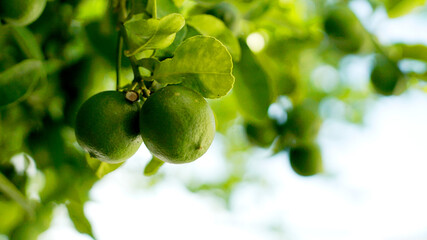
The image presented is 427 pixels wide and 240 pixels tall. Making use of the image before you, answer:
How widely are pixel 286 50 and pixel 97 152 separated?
1386mm

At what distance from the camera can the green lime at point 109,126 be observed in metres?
0.96

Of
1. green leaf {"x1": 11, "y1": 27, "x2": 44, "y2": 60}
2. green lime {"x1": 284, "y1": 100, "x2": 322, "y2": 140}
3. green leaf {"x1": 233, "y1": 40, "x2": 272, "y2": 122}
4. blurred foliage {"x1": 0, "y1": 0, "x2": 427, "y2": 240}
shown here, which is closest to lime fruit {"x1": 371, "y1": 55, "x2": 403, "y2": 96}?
blurred foliage {"x1": 0, "y1": 0, "x2": 427, "y2": 240}

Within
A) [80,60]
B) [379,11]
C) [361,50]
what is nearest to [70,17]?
[80,60]

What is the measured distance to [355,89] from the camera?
3.66m

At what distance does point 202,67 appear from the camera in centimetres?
96

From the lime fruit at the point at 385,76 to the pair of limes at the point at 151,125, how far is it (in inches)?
54.0

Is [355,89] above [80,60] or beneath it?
beneath

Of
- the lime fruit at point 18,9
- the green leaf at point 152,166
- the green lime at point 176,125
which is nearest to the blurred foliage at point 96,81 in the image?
the lime fruit at point 18,9

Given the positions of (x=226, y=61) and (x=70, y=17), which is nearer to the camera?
(x=226, y=61)

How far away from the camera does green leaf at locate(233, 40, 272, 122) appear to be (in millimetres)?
1491

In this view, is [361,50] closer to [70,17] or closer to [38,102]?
[70,17]

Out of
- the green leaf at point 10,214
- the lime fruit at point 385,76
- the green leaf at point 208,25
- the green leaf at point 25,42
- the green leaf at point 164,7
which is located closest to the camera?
the green leaf at point 164,7

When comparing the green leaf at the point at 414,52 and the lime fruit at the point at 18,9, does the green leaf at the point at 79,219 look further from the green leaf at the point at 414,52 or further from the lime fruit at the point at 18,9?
the green leaf at the point at 414,52

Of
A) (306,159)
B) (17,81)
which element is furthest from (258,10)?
(17,81)
